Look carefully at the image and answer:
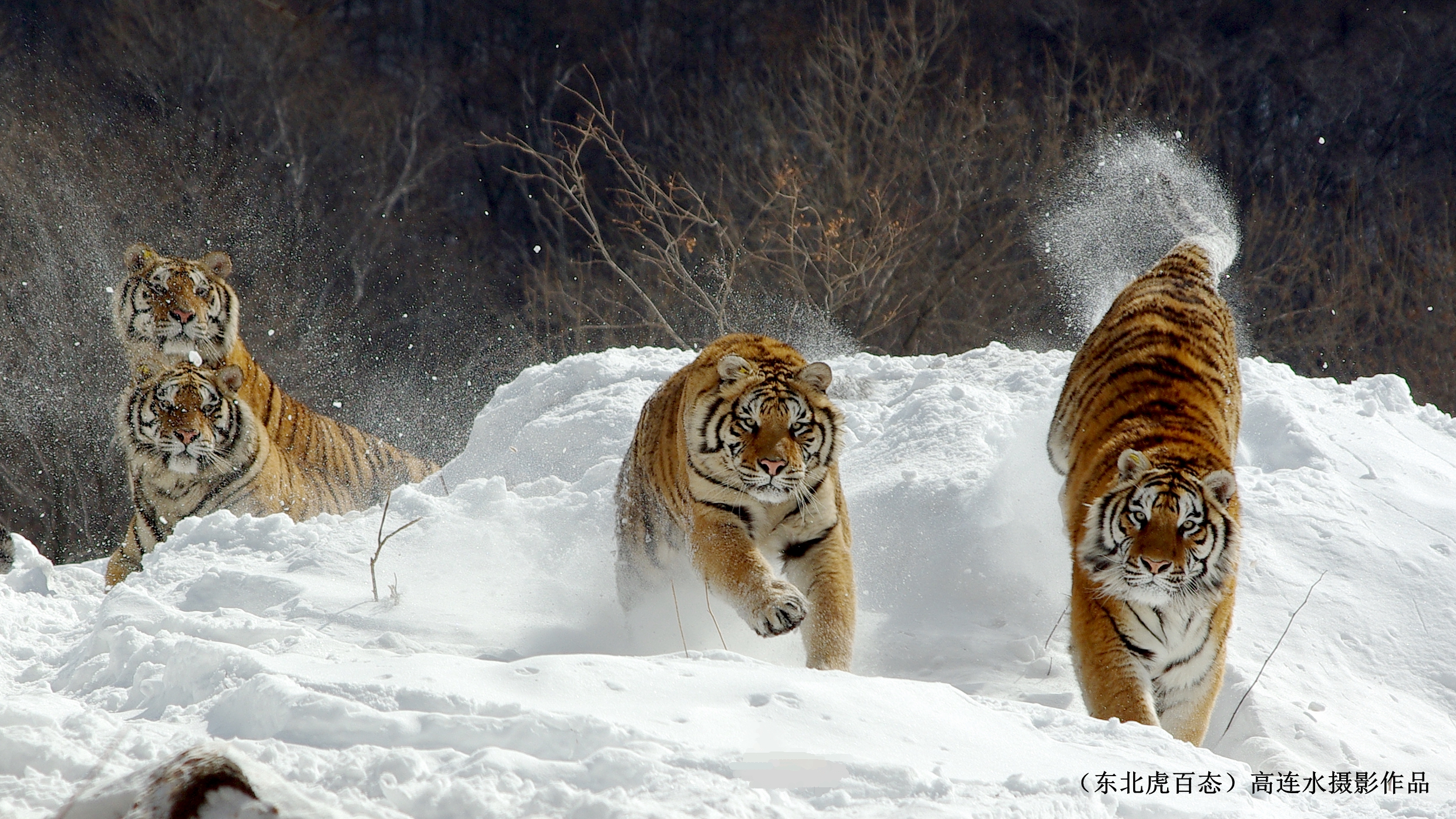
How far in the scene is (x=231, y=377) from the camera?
235 inches

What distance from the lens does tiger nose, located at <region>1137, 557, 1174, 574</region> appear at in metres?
3.28

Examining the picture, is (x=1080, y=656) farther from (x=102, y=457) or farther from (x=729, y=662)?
(x=102, y=457)

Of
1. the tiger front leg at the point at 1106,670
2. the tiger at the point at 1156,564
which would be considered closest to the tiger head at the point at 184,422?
the tiger at the point at 1156,564

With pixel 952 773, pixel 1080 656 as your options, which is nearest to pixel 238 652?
pixel 952 773

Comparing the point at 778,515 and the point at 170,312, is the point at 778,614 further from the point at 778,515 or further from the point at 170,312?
the point at 170,312

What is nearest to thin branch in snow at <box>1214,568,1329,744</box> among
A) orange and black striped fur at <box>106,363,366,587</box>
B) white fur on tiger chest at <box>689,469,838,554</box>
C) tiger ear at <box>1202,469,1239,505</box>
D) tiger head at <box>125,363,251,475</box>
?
tiger ear at <box>1202,469,1239,505</box>

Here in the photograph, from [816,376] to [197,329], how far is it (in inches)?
164

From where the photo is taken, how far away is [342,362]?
16.2 meters

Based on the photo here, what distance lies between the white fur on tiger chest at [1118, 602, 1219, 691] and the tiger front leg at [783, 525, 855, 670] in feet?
2.71

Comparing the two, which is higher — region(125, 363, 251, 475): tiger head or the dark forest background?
the dark forest background

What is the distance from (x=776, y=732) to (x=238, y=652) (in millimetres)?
1326

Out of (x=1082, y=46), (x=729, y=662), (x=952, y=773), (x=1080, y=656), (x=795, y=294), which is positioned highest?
(x=1082, y=46)

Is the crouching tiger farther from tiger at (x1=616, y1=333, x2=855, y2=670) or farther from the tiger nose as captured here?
the tiger nose

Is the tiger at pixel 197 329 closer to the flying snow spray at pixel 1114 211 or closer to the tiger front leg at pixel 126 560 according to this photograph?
the tiger front leg at pixel 126 560
